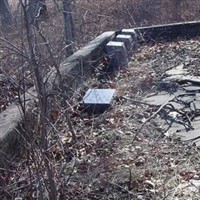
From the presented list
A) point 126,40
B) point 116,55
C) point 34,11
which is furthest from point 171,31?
point 34,11

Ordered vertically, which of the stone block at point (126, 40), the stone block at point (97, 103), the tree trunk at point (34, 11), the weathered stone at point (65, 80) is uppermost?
the tree trunk at point (34, 11)

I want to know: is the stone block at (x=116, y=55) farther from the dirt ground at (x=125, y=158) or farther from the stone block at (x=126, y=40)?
the dirt ground at (x=125, y=158)

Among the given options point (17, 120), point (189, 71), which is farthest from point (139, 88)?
point (17, 120)

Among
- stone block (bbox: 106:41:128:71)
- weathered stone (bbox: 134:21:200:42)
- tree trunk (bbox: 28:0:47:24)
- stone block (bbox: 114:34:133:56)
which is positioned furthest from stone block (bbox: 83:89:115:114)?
weathered stone (bbox: 134:21:200:42)

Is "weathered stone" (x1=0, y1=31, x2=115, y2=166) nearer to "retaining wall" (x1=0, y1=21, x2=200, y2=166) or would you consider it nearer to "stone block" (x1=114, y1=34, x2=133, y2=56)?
"retaining wall" (x1=0, y1=21, x2=200, y2=166)

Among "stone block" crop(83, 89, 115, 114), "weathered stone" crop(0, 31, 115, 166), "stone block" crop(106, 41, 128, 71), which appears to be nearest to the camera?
"weathered stone" crop(0, 31, 115, 166)

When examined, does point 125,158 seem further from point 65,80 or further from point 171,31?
point 171,31

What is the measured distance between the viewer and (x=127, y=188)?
146 inches

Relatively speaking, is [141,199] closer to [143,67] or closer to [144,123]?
[144,123]

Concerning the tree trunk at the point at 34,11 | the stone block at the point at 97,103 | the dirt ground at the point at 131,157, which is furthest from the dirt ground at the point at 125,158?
the tree trunk at the point at 34,11

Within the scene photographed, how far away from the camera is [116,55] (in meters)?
7.24

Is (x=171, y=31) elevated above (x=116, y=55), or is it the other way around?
(x=116, y=55)

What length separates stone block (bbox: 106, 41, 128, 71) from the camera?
7246 mm

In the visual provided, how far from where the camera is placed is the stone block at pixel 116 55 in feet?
23.8
